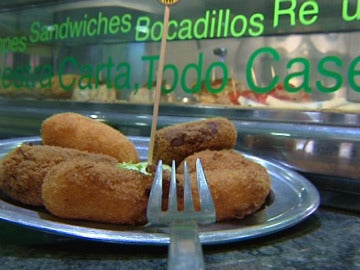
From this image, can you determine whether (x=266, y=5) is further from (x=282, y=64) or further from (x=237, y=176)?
(x=237, y=176)

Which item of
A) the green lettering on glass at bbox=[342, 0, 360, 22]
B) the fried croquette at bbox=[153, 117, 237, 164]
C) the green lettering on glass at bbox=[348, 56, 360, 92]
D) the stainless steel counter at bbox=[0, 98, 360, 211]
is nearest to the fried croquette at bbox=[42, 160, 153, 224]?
the fried croquette at bbox=[153, 117, 237, 164]

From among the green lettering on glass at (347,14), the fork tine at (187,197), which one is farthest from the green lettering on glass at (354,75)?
the fork tine at (187,197)

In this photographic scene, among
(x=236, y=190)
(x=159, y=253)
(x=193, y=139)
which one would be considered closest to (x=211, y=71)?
(x=193, y=139)

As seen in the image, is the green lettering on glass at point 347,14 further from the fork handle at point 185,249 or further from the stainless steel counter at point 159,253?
the fork handle at point 185,249

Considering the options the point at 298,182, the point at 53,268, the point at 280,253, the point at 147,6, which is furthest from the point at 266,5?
the point at 53,268

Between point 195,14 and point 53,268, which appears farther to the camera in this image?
point 195,14

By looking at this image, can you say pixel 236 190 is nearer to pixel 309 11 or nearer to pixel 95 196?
pixel 95 196

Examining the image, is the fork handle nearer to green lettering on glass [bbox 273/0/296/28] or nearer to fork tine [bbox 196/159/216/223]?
fork tine [bbox 196/159/216/223]

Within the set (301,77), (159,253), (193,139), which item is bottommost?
(159,253)
